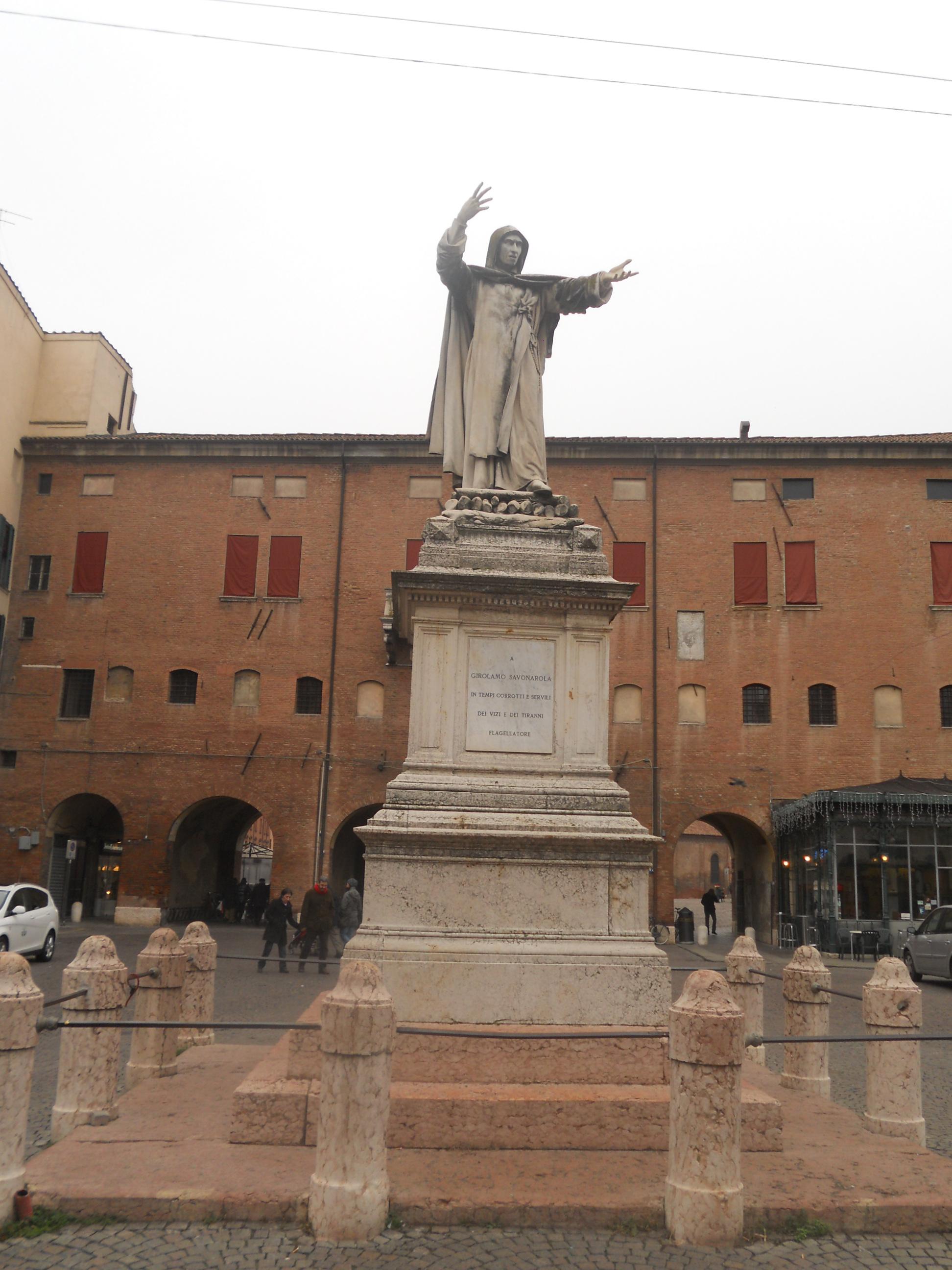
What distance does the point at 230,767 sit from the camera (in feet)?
102

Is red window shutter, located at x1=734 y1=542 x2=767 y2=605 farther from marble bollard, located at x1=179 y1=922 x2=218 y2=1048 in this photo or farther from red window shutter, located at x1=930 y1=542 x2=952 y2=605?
marble bollard, located at x1=179 y1=922 x2=218 y2=1048

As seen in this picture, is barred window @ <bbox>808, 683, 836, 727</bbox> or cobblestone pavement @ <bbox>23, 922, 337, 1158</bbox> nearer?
cobblestone pavement @ <bbox>23, 922, 337, 1158</bbox>

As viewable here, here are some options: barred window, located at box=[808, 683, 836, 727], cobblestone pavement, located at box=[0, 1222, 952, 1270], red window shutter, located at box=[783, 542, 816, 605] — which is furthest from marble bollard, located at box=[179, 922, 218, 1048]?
red window shutter, located at box=[783, 542, 816, 605]

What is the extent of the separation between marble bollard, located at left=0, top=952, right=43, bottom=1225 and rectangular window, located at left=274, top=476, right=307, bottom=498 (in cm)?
2866

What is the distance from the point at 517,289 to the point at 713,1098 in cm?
581

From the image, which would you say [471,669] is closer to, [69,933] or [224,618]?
[69,933]

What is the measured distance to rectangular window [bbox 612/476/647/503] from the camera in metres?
32.5

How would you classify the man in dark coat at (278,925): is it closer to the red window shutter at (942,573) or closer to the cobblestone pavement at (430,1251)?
the cobblestone pavement at (430,1251)

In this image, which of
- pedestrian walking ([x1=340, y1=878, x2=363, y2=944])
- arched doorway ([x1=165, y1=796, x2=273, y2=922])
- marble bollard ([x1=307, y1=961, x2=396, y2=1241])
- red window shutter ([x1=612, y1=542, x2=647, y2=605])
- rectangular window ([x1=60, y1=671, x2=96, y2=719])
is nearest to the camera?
marble bollard ([x1=307, y1=961, x2=396, y2=1241])

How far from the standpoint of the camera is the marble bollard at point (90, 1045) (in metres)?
6.14

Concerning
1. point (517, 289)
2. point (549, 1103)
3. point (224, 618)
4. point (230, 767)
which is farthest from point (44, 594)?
point (549, 1103)

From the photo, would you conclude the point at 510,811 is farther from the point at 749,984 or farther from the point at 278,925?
the point at 278,925

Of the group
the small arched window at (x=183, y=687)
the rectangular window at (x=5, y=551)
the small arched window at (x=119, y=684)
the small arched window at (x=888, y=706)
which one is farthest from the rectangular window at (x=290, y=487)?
the small arched window at (x=888, y=706)

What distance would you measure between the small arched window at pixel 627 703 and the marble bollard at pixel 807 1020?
23000mm
